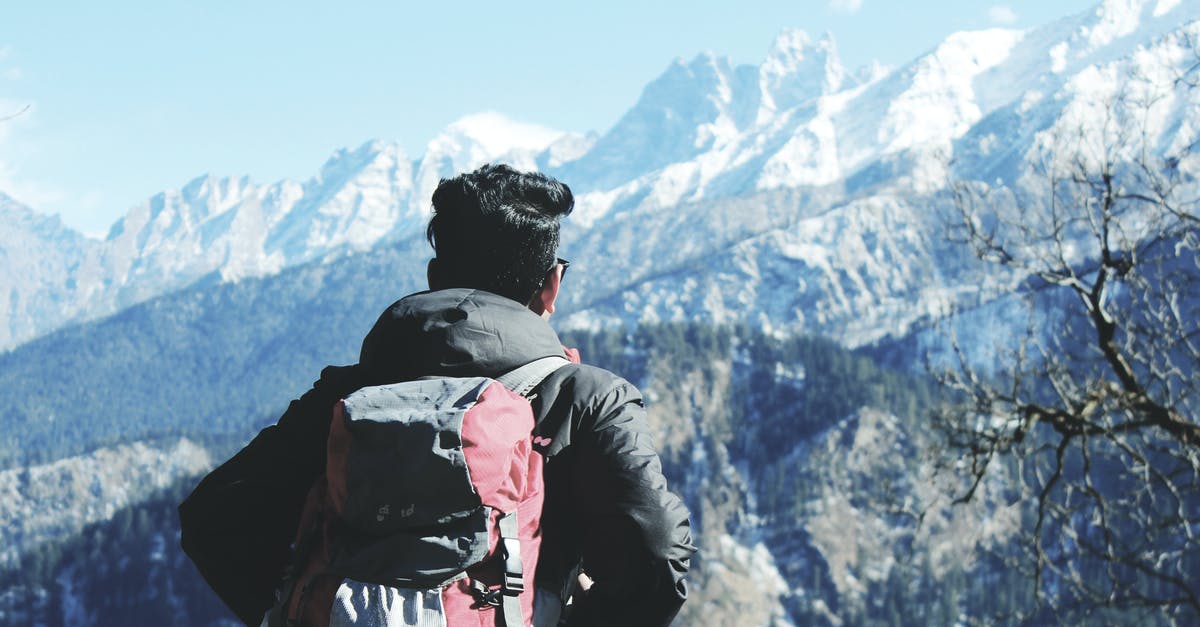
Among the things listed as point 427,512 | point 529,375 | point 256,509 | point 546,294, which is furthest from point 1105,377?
point 256,509

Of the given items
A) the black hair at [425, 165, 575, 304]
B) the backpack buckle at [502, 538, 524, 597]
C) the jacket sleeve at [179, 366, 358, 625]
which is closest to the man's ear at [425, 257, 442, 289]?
the black hair at [425, 165, 575, 304]

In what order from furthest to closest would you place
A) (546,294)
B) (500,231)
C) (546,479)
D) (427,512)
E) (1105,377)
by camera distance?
(1105,377)
(546,294)
(500,231)
(546,479)
(427,512)

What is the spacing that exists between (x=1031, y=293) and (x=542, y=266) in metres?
7.79

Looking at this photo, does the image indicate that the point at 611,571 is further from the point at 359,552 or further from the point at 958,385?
the point at 958,385

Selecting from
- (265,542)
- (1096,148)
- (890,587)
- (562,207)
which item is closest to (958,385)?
(1096,148)

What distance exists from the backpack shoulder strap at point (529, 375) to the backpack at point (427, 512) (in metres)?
0.16

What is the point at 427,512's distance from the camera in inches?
144

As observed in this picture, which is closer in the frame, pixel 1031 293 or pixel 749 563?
pixel 1031 293

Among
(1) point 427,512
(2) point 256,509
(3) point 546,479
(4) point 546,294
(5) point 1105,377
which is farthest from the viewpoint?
(5) point 1105,377

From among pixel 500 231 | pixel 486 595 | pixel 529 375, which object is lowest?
pixel 486 595

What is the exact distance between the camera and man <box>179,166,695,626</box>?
3.94 m

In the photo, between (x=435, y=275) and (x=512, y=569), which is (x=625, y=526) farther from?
(x=435, y=275)

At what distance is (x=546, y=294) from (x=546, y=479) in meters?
0.88

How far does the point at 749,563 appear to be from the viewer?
198750 mm
